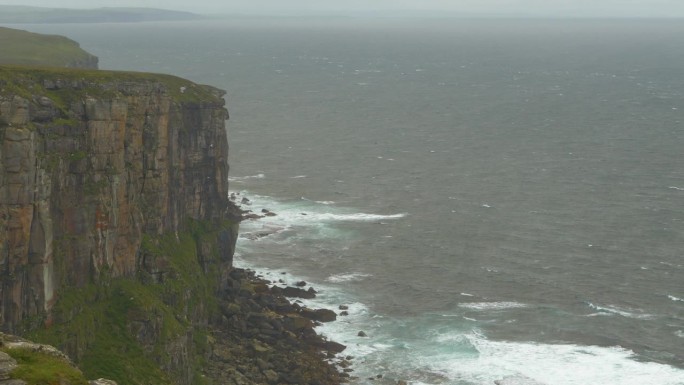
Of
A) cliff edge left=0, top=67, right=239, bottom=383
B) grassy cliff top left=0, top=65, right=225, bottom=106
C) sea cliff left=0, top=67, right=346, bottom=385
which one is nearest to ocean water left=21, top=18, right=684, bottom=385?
sea cliff left=0, top=67, right=346, bottom=385

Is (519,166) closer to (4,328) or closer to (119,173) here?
(119,173)

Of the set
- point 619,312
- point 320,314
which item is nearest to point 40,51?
point 320,314

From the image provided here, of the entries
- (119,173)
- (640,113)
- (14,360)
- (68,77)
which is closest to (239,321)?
(119,173)

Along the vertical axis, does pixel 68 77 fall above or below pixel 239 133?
above

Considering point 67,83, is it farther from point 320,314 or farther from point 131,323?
point 320,314

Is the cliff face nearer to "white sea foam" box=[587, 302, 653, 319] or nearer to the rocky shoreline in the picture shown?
the rocky shoreline

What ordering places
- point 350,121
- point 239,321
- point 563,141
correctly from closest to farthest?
1. point 239,321
2. point 563,141
3. point 350,121
